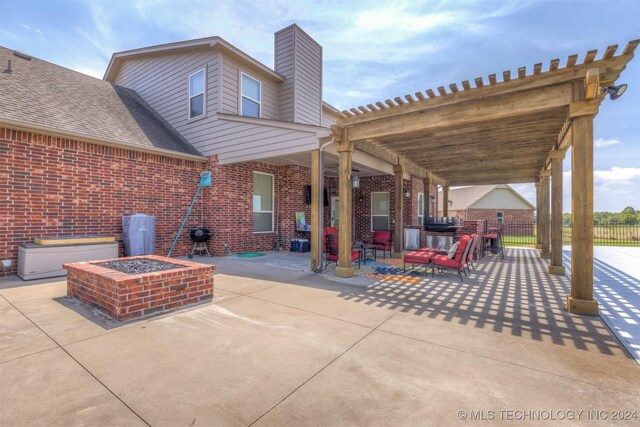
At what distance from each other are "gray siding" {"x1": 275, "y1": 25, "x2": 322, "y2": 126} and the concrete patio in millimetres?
8596

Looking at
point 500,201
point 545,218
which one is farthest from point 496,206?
point 545,218

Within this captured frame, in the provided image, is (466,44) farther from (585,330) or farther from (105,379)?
(105,379)

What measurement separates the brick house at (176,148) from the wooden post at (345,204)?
47 centimetres

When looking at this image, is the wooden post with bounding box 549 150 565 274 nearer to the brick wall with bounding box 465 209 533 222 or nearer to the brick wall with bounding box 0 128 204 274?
the brick wall with bounding box 0 128 204 274

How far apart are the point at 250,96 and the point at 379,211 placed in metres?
7.15

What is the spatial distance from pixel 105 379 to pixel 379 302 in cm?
344

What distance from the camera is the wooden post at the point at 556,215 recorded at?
692 centimetres

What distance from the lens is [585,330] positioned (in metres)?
3.48

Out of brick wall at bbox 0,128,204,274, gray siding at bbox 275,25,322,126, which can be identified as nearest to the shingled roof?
brick wall at bbox 0,128,204,274

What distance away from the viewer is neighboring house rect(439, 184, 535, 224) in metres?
30.1

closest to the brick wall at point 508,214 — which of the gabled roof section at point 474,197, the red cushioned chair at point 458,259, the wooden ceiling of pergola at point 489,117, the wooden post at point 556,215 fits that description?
the gabled roof section at point 474,197

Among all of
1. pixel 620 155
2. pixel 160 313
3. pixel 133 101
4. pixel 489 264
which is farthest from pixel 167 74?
pixel 620 155

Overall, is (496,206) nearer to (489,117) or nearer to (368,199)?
(368,199)

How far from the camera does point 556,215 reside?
711 cm
